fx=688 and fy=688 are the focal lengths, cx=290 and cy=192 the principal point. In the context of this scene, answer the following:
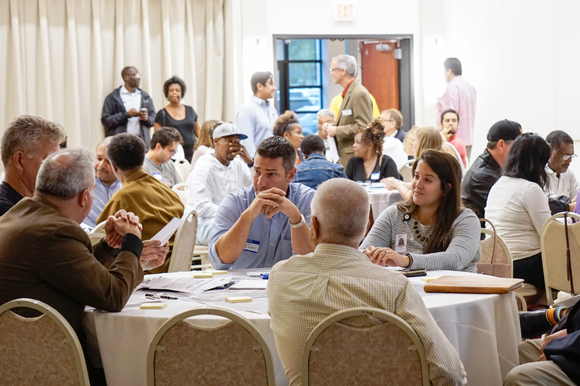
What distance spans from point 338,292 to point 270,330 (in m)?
0.32

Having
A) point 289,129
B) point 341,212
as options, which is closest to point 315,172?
point 289,129

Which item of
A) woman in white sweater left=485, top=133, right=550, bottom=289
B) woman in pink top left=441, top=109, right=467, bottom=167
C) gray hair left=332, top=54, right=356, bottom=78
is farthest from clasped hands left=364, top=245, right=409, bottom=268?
woman in pink top left=441, top=109, right=467, bottom=167

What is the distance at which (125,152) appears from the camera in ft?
13.3

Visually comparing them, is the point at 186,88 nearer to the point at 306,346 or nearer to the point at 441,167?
the point at 441,167

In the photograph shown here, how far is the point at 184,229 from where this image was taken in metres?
4.05

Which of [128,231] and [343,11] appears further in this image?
[343,11]

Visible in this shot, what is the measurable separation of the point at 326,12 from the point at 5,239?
8.75 metres

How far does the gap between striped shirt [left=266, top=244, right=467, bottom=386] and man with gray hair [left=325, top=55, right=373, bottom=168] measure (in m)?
5.83

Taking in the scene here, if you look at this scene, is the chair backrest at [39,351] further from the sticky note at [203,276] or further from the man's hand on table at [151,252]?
the sticky note at [203,276]

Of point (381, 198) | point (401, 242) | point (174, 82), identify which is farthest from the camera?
point (174, 82)

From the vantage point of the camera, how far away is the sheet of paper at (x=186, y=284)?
2.73m

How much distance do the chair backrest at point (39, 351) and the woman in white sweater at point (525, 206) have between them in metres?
3.08

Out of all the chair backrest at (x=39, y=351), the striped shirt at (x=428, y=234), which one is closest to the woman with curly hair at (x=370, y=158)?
the striped shirt at (x=428, y=234)

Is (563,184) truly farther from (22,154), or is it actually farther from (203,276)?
(22,154)
